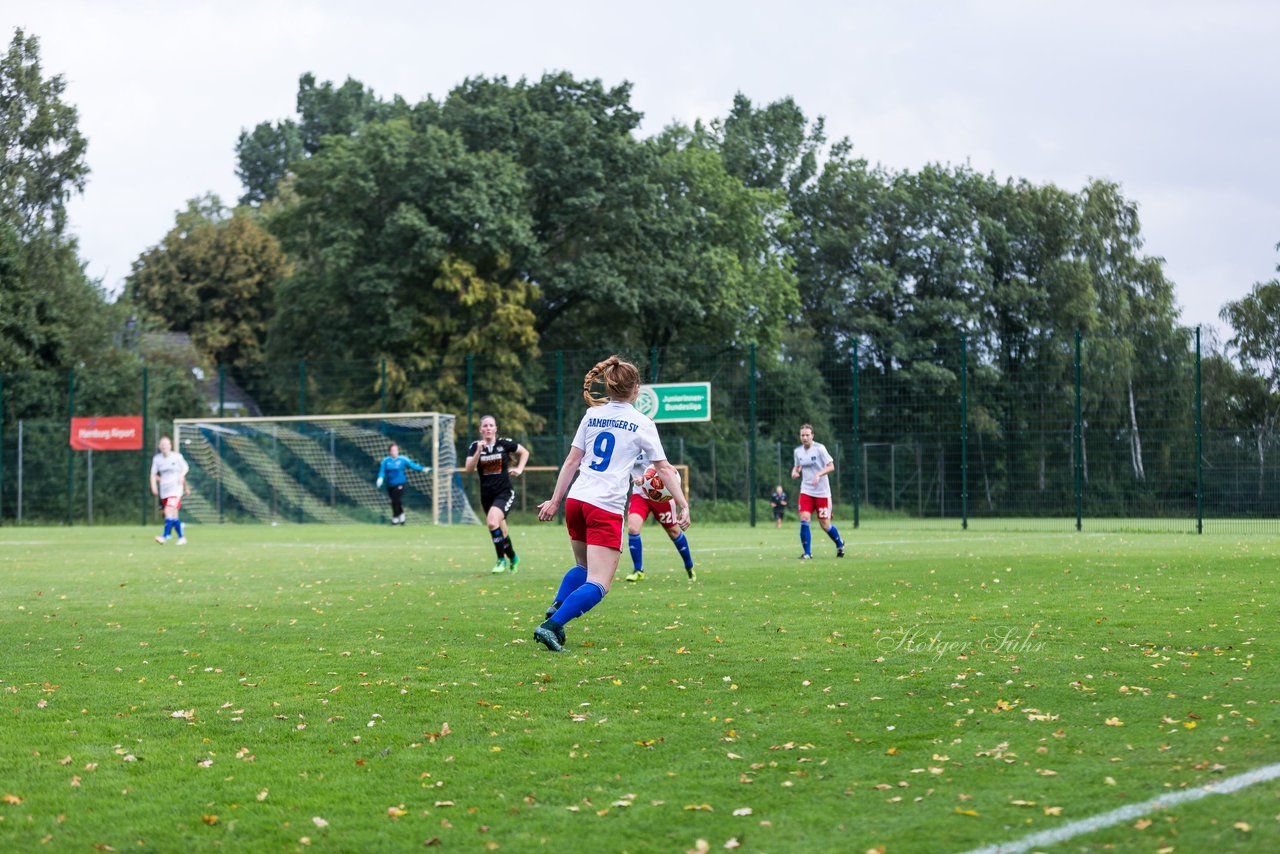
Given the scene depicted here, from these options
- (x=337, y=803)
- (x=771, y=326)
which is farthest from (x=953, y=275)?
(x=337, y=803)

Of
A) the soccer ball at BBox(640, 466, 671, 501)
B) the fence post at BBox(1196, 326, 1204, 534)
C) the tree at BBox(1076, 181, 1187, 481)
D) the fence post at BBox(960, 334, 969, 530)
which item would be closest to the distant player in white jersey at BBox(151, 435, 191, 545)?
the soccer ball at BBox(640, 466, 671, 501)

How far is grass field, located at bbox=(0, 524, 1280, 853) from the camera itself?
197 inches

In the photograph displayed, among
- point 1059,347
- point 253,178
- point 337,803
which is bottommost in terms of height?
point 337,803

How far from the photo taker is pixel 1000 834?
4715mm

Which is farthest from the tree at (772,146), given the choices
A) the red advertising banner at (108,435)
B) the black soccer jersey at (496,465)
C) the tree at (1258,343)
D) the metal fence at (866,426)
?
the black soccer jersey at (496,465)

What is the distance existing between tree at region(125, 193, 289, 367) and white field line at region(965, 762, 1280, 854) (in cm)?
5626

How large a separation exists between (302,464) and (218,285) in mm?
25440

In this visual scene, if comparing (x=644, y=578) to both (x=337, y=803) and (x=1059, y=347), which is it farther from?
(x=1059, y=347)

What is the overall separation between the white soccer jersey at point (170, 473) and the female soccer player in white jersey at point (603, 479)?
17.1m

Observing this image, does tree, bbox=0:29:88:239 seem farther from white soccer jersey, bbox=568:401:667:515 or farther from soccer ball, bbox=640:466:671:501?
white soccer jersey, bbox=568:401:667:515

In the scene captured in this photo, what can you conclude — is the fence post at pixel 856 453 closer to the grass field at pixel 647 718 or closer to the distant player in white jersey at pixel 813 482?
the distant player in white jersey at pixel 813 482

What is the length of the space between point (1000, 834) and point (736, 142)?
59397mm

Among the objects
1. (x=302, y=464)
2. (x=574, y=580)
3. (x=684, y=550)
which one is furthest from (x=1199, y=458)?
(x=574, y=580)

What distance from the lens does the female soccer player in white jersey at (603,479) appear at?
898 cm
